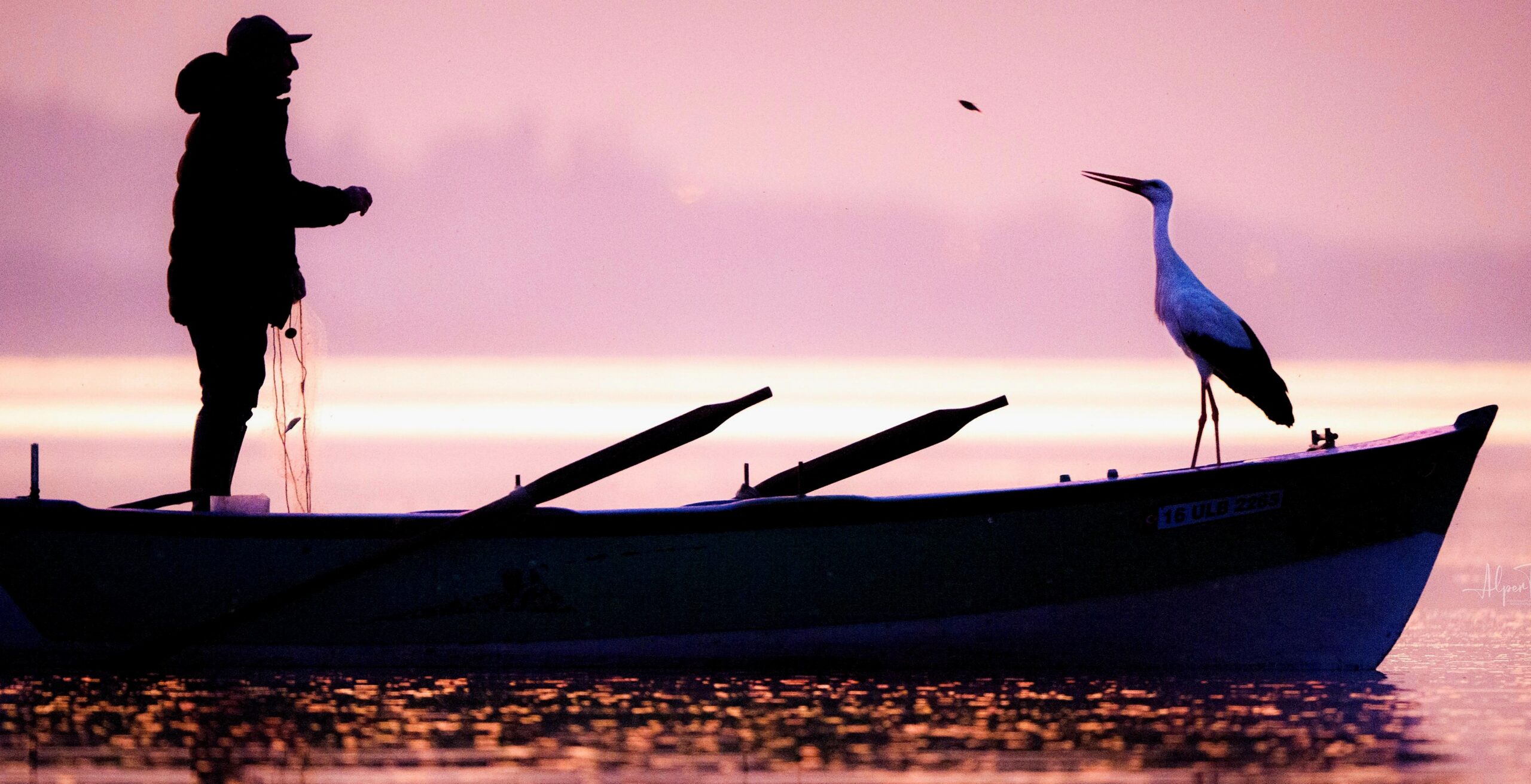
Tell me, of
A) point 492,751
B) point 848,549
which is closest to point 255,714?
point 492,751

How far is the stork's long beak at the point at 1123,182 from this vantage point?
1054 cm

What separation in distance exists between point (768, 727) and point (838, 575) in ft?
5.68

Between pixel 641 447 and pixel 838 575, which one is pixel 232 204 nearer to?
pixel 641 447

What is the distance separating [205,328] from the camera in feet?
28.0

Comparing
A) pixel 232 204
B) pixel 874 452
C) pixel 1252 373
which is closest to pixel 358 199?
pixel 232 204

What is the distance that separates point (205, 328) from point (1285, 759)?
4751 millimetres

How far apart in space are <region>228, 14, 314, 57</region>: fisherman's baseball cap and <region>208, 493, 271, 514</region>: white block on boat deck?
6.00 feet

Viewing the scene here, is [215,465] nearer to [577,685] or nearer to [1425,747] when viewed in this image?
[577,685]

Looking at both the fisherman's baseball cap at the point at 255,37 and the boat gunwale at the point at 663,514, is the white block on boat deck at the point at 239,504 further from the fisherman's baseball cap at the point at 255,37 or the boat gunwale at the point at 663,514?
the fisherman's baseball cap at the point at 255,37

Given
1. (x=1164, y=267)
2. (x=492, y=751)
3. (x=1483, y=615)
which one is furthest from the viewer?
(x=1483, y=615)

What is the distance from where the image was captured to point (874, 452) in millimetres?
9305

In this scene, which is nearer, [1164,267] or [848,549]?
[848,549]

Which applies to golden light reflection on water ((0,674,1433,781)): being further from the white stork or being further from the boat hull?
the white stork

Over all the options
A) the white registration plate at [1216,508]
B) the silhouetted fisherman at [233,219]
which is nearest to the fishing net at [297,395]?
the silhouetted fisherman at [233,219]
